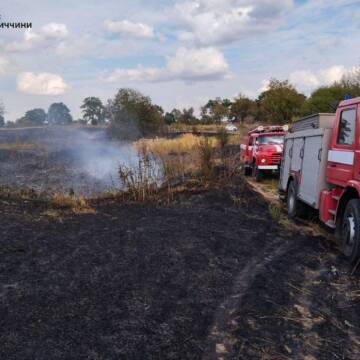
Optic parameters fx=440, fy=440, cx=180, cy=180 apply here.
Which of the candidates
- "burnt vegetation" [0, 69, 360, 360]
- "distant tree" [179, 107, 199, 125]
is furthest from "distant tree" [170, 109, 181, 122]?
"burnt vegetation" [0, 69, 360, 360]

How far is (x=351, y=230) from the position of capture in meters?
6.48

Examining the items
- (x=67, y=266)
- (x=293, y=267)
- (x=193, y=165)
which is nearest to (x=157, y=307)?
(x=67, y=266)

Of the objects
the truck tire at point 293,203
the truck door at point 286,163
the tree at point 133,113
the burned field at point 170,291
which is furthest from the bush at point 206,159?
the tree at point 133,113

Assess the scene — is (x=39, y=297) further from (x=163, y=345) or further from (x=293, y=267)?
(x=293, y=267)

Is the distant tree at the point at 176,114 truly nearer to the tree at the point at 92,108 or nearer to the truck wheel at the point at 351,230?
the tree at the point at 92,108

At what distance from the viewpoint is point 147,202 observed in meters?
11.1

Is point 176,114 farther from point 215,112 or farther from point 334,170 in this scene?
point 334,170

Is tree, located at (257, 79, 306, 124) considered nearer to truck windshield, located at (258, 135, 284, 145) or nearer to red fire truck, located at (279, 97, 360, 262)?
truck windshield, located at (258, 135, 284, 145)

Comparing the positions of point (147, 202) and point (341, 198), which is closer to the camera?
point (341, 198)

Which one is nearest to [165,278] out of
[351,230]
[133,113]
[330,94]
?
[351,230]

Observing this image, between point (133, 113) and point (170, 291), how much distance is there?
36.0m

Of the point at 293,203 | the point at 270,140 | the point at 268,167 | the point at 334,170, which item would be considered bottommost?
the point at 293,203

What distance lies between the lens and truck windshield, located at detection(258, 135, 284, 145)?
55.4 ft

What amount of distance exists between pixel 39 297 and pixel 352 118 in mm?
5098
